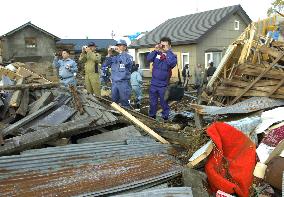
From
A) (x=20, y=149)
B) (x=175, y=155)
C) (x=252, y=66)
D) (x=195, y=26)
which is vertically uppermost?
(x=195, y=26)

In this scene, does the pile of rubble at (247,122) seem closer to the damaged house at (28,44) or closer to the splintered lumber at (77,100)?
the splintered lumber at (77,100)

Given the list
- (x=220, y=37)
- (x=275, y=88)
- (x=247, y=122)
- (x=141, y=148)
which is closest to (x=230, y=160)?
(x=247, y=122)

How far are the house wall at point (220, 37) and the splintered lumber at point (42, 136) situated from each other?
16.4m

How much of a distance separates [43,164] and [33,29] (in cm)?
3156

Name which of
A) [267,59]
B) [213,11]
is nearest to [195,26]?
[213,11]

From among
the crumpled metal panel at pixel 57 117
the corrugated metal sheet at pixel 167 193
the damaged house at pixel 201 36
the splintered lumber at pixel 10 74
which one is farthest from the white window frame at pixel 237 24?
the corrugated metal sheet at pixel 167 193

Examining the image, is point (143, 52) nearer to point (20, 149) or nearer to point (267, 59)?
point (267, 59)

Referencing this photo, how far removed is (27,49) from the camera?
32594 mm

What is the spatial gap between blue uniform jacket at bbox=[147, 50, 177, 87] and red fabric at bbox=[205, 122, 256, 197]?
307 centimetres

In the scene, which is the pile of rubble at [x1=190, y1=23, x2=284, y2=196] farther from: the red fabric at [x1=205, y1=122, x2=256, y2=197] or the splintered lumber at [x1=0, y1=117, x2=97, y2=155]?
the splintered lumber at [x1=0, y1=117, x2=97, y2=155]

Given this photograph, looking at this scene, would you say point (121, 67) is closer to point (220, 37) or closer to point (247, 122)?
point (247, 122)

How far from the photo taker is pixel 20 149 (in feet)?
14.8

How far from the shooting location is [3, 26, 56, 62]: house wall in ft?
103

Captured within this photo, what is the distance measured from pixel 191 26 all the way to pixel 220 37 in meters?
2.48
